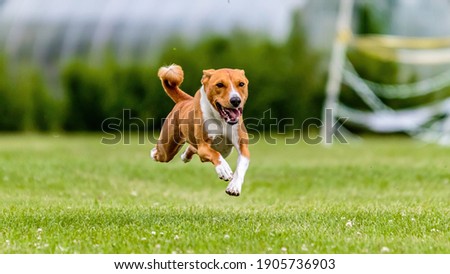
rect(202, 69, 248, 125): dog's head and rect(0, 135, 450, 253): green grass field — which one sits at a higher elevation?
rect(202, 69, 248, 125): dog's head

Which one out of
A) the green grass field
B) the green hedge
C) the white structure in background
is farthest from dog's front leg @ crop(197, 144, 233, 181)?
the green hedge

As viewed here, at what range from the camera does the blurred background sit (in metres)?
23.4

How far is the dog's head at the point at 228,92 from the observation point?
21.0ft

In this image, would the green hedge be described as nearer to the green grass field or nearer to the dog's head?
the green grass field

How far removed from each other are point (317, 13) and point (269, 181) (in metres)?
13.7

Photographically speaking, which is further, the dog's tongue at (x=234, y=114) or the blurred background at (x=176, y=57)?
the blurred background at (x=176, y=57)

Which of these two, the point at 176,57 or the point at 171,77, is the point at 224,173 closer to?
the point at 171,77

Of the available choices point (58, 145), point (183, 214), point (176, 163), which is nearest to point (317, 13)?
point (58, 145)

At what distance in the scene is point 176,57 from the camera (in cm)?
2311

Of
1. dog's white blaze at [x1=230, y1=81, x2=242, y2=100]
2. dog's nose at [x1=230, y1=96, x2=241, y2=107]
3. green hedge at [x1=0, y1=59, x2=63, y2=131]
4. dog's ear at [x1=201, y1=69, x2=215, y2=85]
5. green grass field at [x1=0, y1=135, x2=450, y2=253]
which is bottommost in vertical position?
green hedge at [x1=0, y1=59, x2=63, y2=131]

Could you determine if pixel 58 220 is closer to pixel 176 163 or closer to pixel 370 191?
pixel 370 191

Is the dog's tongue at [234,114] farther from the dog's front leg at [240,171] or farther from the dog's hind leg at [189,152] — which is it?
the dog's hind leg at [189,152]

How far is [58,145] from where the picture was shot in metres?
18.9

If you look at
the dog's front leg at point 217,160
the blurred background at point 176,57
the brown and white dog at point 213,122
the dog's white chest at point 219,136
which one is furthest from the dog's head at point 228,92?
the blurred background at point 176,57
